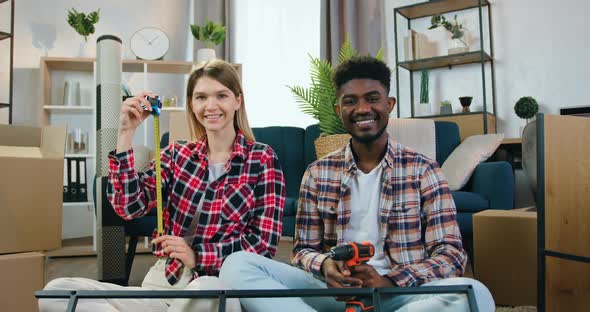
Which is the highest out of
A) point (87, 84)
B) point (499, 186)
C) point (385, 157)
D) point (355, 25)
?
point (355, 25)

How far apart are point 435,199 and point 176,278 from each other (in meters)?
0.60

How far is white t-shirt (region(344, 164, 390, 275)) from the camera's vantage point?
4.05ft

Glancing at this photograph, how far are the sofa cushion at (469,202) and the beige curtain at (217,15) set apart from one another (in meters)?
2.55

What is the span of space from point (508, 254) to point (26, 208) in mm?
Result: 1548

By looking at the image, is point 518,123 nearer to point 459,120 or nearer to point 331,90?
point 459,120

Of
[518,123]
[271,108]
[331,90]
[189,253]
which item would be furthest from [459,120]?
[189,253]

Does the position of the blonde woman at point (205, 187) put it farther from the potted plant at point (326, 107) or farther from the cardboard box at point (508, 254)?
the potted plant at point (326, 107)

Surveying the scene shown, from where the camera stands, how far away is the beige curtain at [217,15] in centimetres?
448

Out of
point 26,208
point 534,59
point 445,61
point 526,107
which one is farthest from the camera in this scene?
point 445,61

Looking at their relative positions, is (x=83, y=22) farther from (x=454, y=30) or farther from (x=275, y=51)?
(x=454, y=30)

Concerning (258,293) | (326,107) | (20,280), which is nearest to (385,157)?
(258,293)

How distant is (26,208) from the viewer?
5.24 feet

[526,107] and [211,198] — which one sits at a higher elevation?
[526,107]

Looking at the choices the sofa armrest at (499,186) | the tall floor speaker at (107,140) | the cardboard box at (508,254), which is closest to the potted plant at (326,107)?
the sofa armrest at (499,186)
